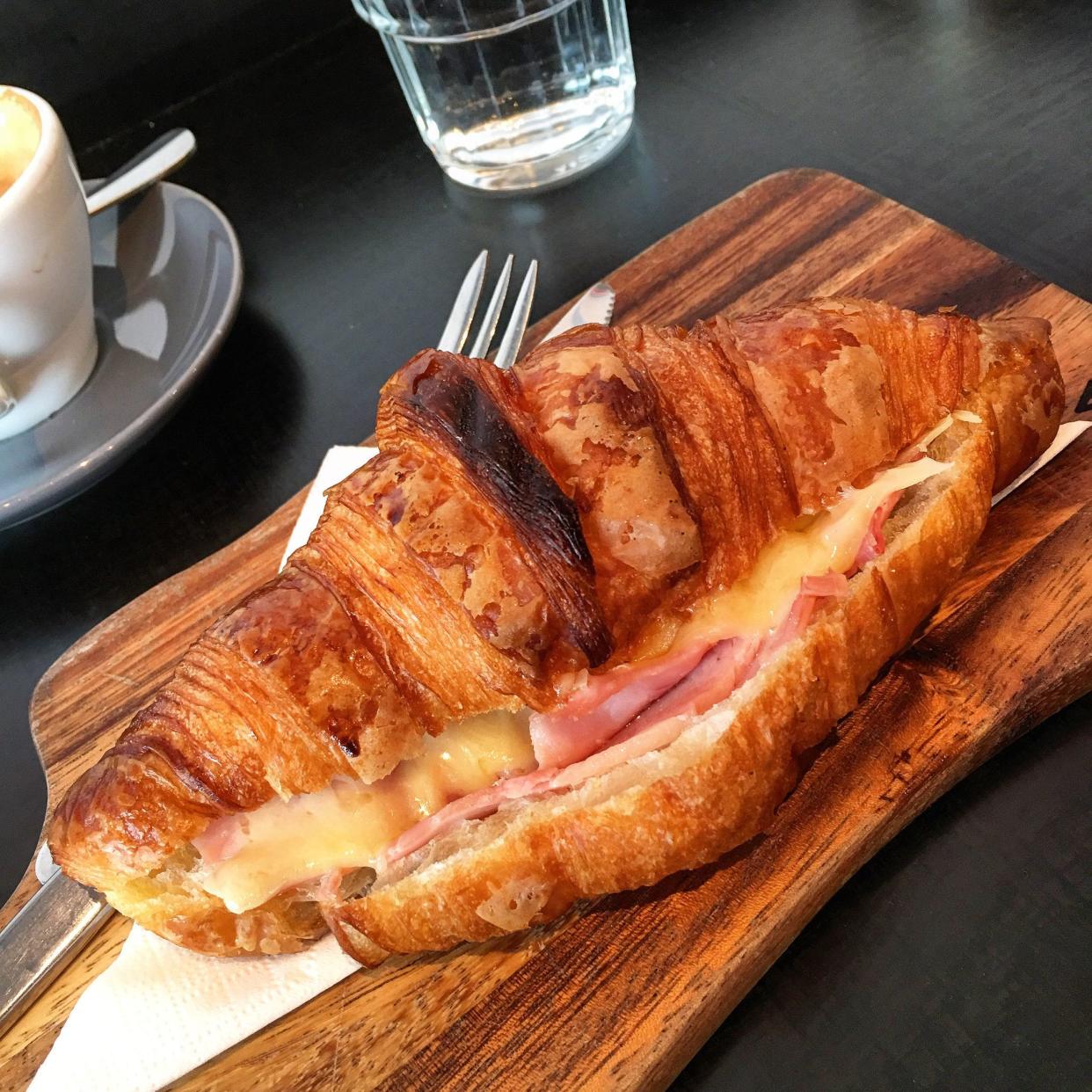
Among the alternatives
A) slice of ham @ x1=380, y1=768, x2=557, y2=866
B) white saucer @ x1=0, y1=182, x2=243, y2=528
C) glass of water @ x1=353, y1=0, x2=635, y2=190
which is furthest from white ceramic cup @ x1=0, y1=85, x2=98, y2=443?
slice of ham @ x1=380, y1=768, x2=557, y2=866

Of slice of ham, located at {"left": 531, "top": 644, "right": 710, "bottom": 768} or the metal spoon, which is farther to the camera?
the metal spoon

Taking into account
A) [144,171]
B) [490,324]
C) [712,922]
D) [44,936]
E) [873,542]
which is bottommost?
[712,922]

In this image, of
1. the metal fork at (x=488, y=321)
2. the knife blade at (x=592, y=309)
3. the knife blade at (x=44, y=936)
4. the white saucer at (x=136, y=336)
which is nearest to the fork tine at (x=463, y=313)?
the metal fork at (x=488, y=321)

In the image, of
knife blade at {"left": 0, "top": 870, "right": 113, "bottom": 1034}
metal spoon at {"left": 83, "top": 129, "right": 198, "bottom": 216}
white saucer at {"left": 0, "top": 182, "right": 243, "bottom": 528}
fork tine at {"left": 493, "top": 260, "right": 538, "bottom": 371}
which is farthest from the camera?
metal spoon at {"left": 83, "top": 129, "right": 198, "bottom": 216}

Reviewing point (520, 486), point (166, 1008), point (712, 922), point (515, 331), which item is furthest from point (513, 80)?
point (166, 1008)

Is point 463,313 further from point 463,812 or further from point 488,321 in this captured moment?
point 463,812

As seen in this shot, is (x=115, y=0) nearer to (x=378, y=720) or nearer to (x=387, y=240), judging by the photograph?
(x=387, y=240)

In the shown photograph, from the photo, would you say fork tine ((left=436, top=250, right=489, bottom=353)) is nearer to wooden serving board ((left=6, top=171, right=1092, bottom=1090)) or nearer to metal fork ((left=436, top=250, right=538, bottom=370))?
metal fork ((left=436, top=250, right=538, bottom=370))
